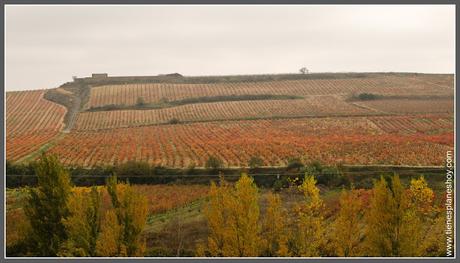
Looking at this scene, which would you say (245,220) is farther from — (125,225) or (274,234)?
(125,225)

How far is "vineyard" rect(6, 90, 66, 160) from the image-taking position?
183 ft

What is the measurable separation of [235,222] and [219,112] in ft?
165

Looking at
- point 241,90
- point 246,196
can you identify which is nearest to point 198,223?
point 246,196

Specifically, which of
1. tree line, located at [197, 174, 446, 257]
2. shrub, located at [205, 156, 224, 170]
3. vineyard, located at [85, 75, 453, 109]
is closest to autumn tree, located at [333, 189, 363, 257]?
tree line, located at [197, 174, 446, 257]

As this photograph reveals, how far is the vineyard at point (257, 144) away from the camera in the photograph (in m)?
44.4

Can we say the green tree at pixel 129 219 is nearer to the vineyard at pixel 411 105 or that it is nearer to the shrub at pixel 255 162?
the shrub at pixel 255 162

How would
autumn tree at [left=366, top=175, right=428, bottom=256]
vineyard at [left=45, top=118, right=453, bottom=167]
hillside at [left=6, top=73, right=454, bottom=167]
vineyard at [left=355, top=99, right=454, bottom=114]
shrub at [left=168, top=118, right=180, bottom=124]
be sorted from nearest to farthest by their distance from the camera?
autumn tree at [left=366, top=175, right=428, bottom=256] → vineyard at [left=45, top=118, right=453, bottom=167] → hillside at [left=6, top=73, right=454, bottom=167] → shrub at [left=168, top=118, right=180, bottom=124] → vineyard at [left=355, top=99, right=454, bottom=114]

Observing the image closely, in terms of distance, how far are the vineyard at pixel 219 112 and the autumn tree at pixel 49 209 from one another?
4000 centimetres

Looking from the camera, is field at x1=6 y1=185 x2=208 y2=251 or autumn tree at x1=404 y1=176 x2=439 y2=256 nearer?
autumn tree at x1=404 y1=176 x2=439 y2=256

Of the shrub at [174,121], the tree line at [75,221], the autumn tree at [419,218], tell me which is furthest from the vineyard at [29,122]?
the autumn tree at [419,218]

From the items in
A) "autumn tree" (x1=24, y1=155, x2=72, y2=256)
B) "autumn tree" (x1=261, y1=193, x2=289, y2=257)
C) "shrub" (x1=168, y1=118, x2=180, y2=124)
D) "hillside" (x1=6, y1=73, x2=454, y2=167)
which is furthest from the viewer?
"shrub" (x1=168, y1=118, x2=180, y2=124)

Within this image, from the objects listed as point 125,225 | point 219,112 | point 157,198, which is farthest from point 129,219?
point 219,112

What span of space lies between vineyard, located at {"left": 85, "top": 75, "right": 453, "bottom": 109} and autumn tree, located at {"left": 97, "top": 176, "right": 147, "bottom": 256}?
56.8 meters

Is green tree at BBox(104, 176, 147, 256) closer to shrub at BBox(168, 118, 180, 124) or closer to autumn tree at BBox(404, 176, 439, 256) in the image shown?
autumn tree at BBox(404, 176, 439, 256)
